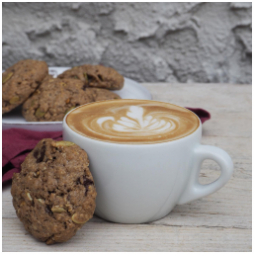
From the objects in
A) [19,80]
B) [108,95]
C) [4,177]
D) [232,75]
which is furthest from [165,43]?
[4,177]

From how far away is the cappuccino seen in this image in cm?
67

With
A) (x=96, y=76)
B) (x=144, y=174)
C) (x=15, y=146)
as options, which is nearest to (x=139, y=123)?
(x=144, y=174)

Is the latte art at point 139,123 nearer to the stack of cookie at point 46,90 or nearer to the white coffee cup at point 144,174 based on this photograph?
the white coffee cup at point 144,174

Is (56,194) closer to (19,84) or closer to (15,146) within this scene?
(15,146)

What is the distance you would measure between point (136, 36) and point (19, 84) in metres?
0.75

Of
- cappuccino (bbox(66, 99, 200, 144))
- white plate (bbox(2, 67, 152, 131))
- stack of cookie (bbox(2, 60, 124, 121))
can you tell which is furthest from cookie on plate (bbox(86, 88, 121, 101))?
cappuccino (bbox(66, 99, 200, 144))

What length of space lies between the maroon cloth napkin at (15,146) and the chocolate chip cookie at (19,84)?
0.35ft

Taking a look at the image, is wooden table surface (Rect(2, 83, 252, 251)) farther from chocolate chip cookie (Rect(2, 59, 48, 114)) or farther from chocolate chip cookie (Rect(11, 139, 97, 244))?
chocolate chip cookie (Rect(2, 59, 48, 114))

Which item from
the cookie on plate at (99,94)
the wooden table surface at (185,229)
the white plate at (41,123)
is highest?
the cookie on plate at (99,94)

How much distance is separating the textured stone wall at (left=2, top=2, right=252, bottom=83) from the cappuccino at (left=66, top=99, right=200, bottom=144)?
896 mm

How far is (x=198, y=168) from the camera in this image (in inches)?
28.0

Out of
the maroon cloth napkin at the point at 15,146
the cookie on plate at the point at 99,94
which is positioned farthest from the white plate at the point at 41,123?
the cookie on plate at the point at 99,94

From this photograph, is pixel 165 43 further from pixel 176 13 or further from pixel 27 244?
pixel 27 244

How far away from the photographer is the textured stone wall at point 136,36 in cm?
162
